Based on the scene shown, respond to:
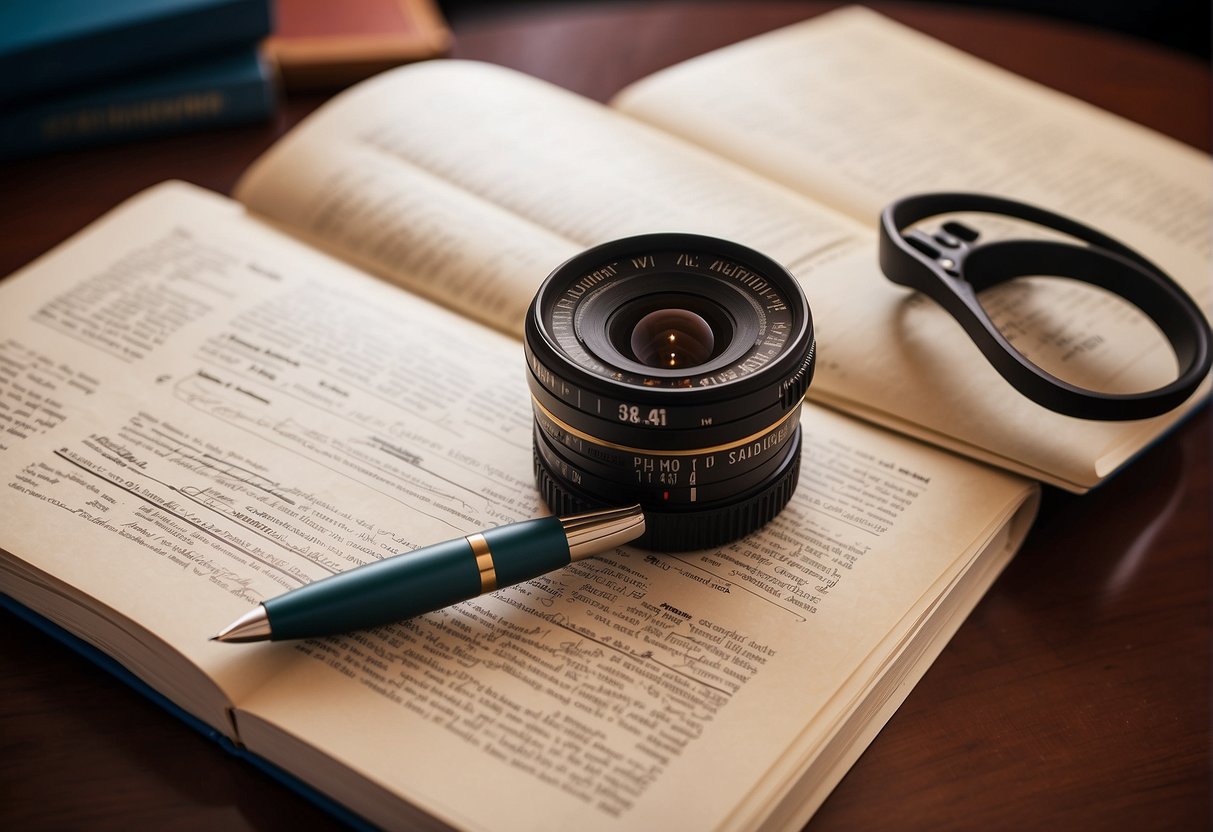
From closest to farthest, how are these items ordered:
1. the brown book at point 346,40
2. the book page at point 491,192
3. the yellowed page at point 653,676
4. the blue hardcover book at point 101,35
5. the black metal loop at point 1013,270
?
the yellowed page at point 653,676 < the black metal loop at point 1013,270 < the book page at point 491,192 < the blue hardcover book at point 101,35 < the brown book at point 346,40

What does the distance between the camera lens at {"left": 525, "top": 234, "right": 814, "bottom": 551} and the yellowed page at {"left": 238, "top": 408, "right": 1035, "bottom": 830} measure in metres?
0.04

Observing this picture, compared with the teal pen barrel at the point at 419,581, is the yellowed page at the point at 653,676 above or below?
below

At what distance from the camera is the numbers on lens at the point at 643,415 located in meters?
0.53

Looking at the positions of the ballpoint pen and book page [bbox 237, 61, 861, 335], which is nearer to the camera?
the ballpoint pen

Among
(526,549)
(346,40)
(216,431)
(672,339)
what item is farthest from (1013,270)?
(346,40)

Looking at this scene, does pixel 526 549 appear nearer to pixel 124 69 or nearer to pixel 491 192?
pixel 491 192

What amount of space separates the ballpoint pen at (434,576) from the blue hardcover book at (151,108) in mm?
567

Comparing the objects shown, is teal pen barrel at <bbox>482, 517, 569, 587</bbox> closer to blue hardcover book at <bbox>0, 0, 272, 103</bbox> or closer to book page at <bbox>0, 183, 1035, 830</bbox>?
book page at <bbox>0, 183, 1035, 830</bbox>

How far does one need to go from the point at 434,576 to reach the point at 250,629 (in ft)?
0.28

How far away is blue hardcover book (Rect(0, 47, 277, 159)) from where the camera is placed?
3.04ft

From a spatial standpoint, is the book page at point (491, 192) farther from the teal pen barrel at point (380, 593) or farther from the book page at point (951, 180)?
the teal pen barrel at point (380, 593)

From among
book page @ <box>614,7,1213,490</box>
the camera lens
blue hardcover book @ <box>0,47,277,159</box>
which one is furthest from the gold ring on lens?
blue hardcover book @ <box>0,47,277,159</box>

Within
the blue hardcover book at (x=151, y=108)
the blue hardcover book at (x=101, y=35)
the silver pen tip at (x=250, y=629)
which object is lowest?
the silver pen tip at (x=250, y=629)

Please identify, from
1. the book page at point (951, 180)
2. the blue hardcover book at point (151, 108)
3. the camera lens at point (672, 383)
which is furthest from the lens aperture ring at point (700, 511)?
the blue hardcover book at point (151, 108)
